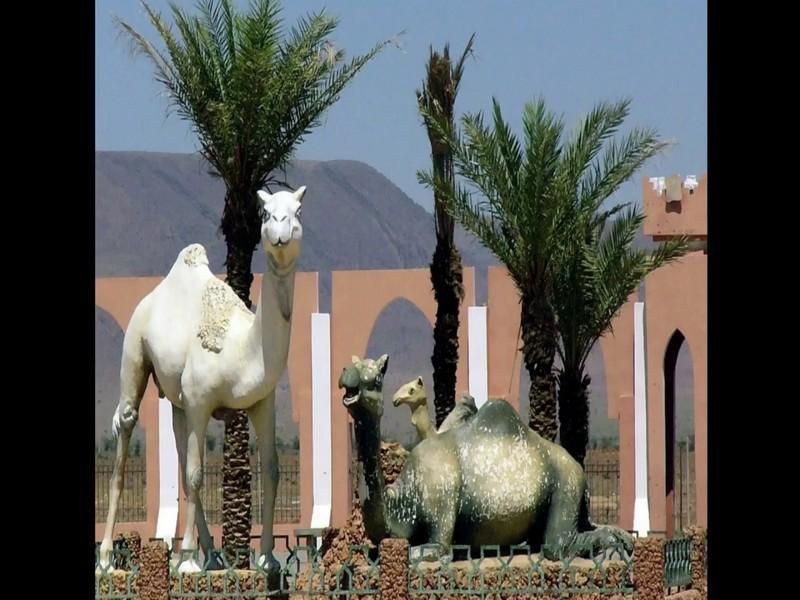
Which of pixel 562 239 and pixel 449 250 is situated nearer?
pixel 562 239

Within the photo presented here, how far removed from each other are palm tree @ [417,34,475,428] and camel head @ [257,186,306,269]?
5962mm

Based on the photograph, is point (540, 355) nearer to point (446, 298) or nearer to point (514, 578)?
point (446, 298)

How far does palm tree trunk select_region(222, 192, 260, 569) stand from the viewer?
1608 cm

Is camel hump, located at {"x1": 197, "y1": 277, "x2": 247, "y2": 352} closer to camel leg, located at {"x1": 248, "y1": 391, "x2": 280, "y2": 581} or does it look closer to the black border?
camel leg, located at {"x1": 248, "y1": 391, "x2": 280, "y2": 581}

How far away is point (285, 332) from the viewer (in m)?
12.7

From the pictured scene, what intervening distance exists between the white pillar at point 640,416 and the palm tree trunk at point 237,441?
800 cm

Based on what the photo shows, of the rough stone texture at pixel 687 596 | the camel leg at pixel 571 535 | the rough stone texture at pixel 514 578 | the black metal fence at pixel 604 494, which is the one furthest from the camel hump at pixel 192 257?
the black metal fence at pixel 604 494

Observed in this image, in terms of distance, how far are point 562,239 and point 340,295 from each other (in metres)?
8.37

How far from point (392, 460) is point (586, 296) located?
14.4 ft

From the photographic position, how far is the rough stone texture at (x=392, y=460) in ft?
46.4
